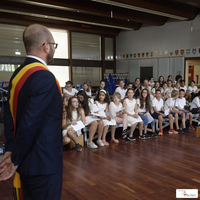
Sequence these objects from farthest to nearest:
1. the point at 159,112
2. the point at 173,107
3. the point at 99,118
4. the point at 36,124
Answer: the point at 173,107 < the point at 159,112 < the point at 99,118 < the point at 36,124

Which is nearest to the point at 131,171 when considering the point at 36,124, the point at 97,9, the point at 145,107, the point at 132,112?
the point at 132,112

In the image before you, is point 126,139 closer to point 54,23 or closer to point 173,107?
point 173,107

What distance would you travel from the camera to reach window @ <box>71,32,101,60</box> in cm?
1070

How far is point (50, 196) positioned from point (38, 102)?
50cm

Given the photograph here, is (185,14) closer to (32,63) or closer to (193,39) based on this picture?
(193,39)

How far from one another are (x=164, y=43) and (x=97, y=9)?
3.93m

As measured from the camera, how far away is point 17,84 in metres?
1.21

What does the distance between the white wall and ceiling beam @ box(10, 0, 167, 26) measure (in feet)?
2.04

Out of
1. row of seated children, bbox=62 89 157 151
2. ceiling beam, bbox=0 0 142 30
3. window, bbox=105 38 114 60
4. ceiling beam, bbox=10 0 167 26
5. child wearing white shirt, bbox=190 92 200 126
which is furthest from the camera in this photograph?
window, bbox=105 38 114 60

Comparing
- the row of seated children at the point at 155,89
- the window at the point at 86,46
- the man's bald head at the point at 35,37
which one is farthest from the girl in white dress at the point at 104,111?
the window at the point at 86,46

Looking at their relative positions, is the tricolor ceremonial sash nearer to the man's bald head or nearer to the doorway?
the man's bald head

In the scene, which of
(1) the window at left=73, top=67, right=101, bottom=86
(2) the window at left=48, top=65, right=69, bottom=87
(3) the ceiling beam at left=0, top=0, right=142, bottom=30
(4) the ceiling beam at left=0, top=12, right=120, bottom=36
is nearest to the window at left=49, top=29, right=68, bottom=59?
(4) the ceiling beam at left=0, top=12, right=120, bottom=36

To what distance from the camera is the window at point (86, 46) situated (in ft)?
35.1

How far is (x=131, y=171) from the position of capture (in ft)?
10.7
